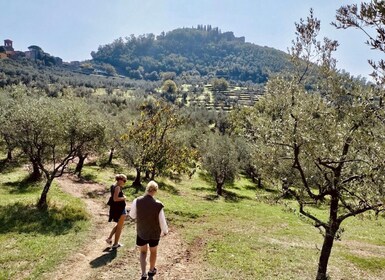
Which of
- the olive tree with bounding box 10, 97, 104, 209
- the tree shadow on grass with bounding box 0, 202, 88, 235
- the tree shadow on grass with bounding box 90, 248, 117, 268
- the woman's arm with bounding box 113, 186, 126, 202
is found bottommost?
the tree shadow on grass with bounding box 0, 202, 88, 235

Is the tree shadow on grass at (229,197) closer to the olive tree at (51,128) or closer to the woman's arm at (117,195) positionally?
the olive tree at (51,128)

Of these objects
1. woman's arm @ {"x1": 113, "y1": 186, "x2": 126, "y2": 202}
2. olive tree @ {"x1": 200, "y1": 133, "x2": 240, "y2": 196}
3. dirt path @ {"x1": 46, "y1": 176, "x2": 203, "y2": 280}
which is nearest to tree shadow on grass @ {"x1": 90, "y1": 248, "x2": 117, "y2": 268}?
dirt path @ {"x1": 46, "y1": 176, "x2": 203, "y2": 280}

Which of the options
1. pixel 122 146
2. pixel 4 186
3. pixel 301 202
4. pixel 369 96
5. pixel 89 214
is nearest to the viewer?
pixel 369 96

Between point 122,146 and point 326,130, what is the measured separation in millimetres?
33909

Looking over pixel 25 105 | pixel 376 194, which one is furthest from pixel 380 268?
pixel 25 105

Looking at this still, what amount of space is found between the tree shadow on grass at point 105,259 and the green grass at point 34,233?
176cm

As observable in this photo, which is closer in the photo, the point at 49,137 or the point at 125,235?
the point at 125,235

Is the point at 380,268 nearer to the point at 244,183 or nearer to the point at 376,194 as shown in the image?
the point at 376,194

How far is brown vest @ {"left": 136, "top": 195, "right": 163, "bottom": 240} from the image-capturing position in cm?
1212

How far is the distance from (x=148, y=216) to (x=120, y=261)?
16.8ft

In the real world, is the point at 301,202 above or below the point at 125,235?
above

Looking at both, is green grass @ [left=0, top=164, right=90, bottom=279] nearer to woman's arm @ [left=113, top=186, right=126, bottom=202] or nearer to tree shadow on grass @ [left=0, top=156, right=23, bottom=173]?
woman's arm @ [left=113, top=186, right=126, bottom=202]

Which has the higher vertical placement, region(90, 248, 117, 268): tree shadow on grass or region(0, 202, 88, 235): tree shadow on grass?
region(90, 248, 117, 268): tree shadow on grass

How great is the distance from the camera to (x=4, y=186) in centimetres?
3275
